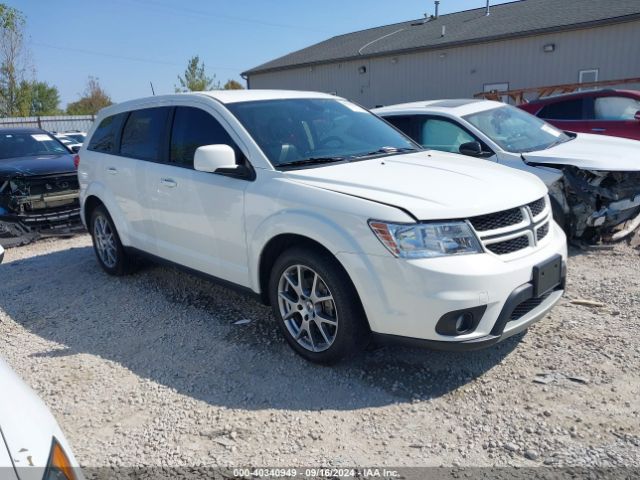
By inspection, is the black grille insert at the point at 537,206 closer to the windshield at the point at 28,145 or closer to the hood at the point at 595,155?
the hood at the point at 595,155

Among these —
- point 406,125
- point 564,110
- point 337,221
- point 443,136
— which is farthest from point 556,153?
point 564,110

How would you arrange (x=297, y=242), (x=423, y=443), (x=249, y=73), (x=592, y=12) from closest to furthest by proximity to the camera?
(x=423, y=443), (x=297, y=242), (x=592, y=12), (x=249, y=73)

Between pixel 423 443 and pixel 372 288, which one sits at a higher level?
pixel 372 288

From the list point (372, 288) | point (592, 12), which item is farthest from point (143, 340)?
point (592, 12)

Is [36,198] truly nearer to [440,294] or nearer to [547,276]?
[440,294]

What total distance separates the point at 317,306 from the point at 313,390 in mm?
523

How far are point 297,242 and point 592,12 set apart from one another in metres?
17.6

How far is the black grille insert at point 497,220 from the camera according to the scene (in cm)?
303

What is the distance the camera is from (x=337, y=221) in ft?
10.2

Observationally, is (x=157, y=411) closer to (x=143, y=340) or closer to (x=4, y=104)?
(x=143, y=340)

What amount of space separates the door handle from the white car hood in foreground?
8.76 ft

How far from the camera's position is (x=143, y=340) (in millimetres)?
4082

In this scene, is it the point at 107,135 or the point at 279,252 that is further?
the point at 107,135

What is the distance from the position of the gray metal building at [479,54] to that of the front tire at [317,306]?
632 inches
